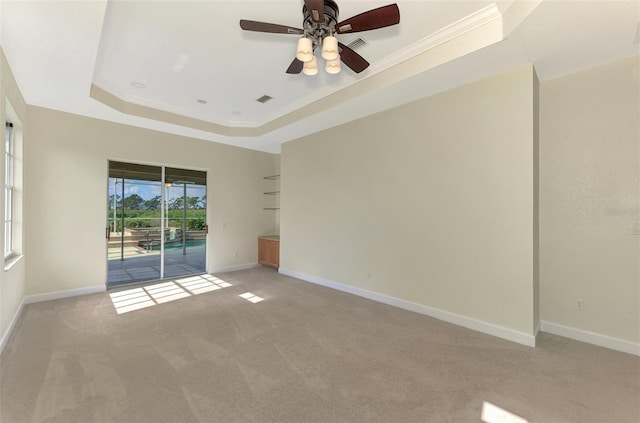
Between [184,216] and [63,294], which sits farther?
[184,216]

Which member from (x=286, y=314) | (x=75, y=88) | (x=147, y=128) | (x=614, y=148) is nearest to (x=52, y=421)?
(x=286, y=314)

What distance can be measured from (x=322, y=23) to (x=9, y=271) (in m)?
4.23

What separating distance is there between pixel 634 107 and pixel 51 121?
7.42 meters

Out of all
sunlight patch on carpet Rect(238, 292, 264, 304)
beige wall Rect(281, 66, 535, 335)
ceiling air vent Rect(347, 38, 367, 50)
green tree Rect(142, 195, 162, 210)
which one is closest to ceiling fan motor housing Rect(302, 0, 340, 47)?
ceiling air vent Rect(347, 38, 367, 50)

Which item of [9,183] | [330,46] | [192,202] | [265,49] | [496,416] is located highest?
[265,49]

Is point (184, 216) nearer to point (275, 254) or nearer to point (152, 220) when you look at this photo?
point (152, 220)

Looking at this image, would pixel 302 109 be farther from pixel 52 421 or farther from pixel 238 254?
pixel 52 421

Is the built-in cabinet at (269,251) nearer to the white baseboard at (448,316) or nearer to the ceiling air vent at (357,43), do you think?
the white baseboard at (448,316)

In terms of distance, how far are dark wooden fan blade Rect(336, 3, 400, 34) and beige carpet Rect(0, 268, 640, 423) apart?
2848mm

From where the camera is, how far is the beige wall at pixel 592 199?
2.71m

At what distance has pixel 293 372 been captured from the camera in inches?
93.4

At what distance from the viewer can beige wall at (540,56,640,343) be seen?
271 centimetres

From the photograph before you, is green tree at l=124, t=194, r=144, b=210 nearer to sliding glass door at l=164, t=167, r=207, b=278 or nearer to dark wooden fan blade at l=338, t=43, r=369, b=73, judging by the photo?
sliding glass door at l=164, t=167, r=207, b=278

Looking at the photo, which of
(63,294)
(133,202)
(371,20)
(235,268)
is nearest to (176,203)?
(133,202)
